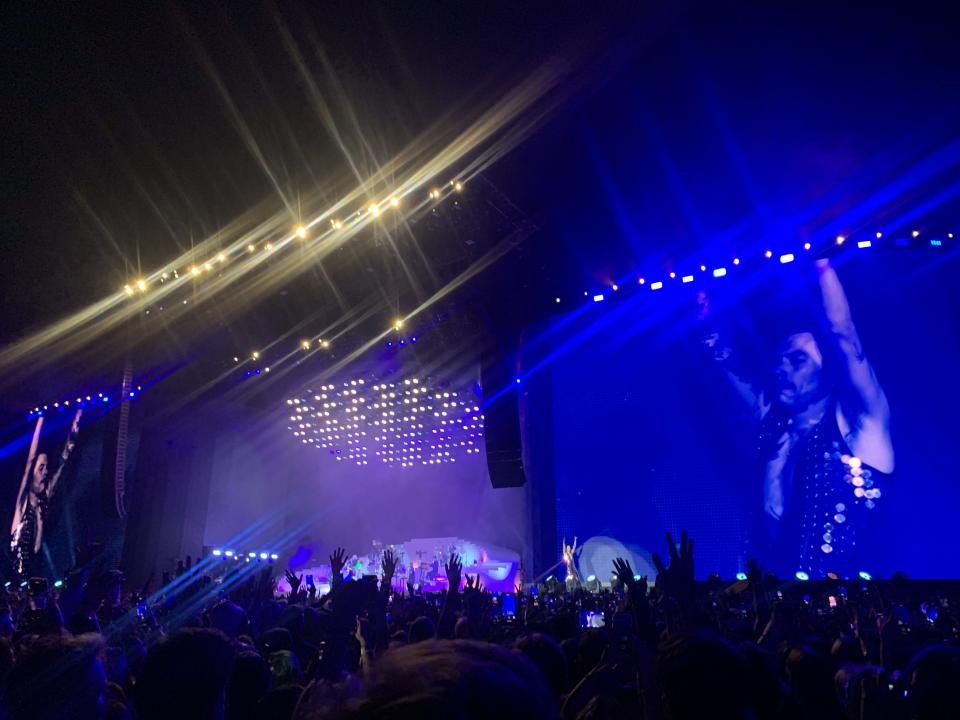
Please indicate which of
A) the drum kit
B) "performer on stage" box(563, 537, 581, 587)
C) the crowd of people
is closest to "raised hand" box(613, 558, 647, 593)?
the crowd of people

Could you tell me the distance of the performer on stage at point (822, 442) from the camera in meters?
11.9

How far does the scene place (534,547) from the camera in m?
15.4

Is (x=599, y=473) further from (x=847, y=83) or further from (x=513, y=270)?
(x=847, y=83)

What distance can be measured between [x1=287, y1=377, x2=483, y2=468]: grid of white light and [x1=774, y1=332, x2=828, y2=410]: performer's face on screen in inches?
301

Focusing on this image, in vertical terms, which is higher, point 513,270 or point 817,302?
point 817,302

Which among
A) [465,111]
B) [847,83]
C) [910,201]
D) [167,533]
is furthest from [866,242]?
[167,533]

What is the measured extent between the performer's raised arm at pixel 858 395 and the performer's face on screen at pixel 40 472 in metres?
19.3

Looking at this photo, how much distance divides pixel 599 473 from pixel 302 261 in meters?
9.33

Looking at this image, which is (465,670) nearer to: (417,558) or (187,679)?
(187,679)

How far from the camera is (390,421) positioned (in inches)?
753

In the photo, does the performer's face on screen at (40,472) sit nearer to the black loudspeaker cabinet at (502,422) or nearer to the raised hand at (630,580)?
the black loudspeaker cabinet at (502,422)

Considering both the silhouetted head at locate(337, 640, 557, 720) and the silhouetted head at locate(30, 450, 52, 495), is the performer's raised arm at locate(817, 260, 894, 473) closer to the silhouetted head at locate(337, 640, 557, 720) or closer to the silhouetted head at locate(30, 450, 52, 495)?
the silhouetted head at locate(337, 640, 557, 720)

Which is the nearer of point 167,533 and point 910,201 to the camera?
point 910,201

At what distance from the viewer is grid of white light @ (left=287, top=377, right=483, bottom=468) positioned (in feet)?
56.0
